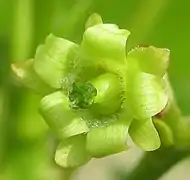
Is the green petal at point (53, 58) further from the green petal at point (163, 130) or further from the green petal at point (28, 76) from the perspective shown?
the green petal at point (163, 130)

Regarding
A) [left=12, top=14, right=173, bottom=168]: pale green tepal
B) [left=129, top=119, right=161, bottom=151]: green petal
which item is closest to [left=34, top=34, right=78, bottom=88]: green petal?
[left=12, top=14, right=173, bottom=168]: pale green tepal

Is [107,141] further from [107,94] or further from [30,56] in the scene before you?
[30,56]

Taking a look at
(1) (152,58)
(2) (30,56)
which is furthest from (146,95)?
(2) (30,56)

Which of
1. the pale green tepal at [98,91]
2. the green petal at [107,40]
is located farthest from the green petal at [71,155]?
the green petal at [107,40]

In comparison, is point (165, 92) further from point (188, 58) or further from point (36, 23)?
point (188, 58)

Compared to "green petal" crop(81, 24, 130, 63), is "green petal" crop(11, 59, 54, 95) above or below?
below

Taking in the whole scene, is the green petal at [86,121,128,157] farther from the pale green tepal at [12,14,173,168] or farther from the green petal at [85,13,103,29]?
the green petal at [85,13,103,29]

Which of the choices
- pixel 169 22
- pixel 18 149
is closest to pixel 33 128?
pixel 18 149
